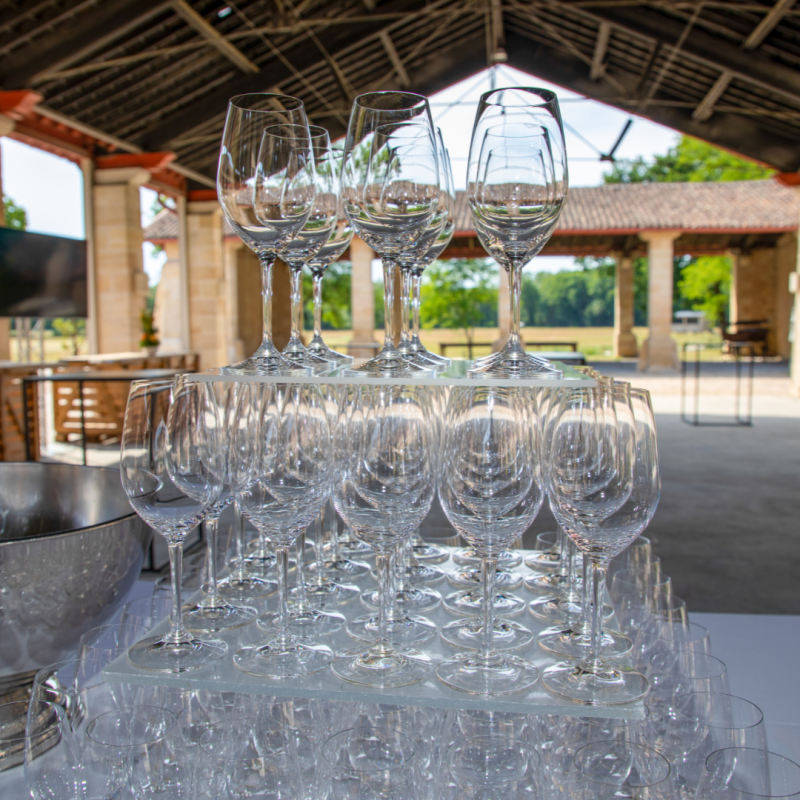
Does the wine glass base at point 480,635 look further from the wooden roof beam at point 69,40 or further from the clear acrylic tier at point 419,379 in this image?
the wooden roof beam at point 69,40

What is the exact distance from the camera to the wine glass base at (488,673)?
743 millimetres

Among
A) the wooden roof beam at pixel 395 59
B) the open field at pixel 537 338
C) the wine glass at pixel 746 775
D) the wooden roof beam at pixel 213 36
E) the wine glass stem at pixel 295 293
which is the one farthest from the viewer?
the open field at pixel 537 338

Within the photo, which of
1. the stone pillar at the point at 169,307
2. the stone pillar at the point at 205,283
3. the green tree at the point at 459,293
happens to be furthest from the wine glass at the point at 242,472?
the green tree at the point at 459,293

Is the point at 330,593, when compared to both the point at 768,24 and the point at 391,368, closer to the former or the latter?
the point at 391,368

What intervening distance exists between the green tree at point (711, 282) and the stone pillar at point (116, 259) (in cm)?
2028

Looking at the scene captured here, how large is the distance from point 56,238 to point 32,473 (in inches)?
307

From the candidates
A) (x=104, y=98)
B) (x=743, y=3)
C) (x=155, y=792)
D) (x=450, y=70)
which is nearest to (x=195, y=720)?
(x=155, y=792)

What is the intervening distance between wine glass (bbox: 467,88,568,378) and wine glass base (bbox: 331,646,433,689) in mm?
347

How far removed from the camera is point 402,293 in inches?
44.1

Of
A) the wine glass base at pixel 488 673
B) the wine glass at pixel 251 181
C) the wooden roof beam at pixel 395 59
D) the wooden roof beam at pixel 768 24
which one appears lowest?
the wine glass base at pixel 488 673

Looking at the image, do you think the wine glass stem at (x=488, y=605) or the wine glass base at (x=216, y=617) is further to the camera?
the wine glass base at (x=216, y=617)

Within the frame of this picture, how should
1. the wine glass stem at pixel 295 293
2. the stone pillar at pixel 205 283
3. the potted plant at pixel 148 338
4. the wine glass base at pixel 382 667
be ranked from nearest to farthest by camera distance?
the wine glass base at pixel 382 667 → the wine glass stem at pixel 295 293 → the potted plant at pixel 148 338 → the stone pillar at pixel 205 283

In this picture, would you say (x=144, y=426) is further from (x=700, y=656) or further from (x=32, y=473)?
(x=700, y=656)

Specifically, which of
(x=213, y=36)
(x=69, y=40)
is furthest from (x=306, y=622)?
(x=213, y=36)
